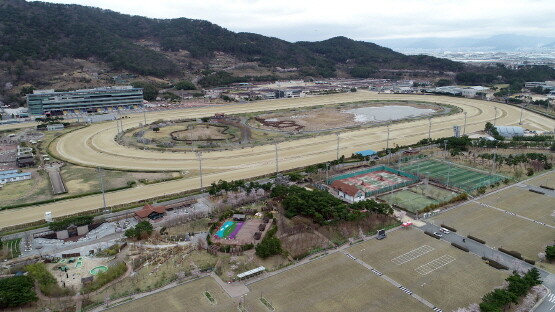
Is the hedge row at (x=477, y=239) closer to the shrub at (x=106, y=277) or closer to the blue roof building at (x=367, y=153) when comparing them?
the blue roof building at (x=367, y=153)

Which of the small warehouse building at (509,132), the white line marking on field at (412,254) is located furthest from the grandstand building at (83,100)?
the white line marking on field at (412,254)


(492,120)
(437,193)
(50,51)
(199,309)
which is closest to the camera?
(199,309)

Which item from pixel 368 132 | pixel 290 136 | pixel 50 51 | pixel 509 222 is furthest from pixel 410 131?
pixel 50 51

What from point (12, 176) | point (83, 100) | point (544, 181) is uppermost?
point (83, 100)

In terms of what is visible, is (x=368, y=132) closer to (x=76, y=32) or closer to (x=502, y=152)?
(x=502, y=152)

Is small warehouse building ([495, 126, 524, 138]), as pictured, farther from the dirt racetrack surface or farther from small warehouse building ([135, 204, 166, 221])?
small warehouse building ([135, 204, 166, 221])

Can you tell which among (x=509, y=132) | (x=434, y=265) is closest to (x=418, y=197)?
(x=434, y=265)

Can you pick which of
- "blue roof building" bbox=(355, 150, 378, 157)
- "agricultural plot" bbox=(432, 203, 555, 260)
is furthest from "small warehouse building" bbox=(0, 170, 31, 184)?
"agricultural plot" bbox=(432, 203, 555, 260)

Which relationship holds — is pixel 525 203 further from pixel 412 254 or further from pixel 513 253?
pixel 412 254
